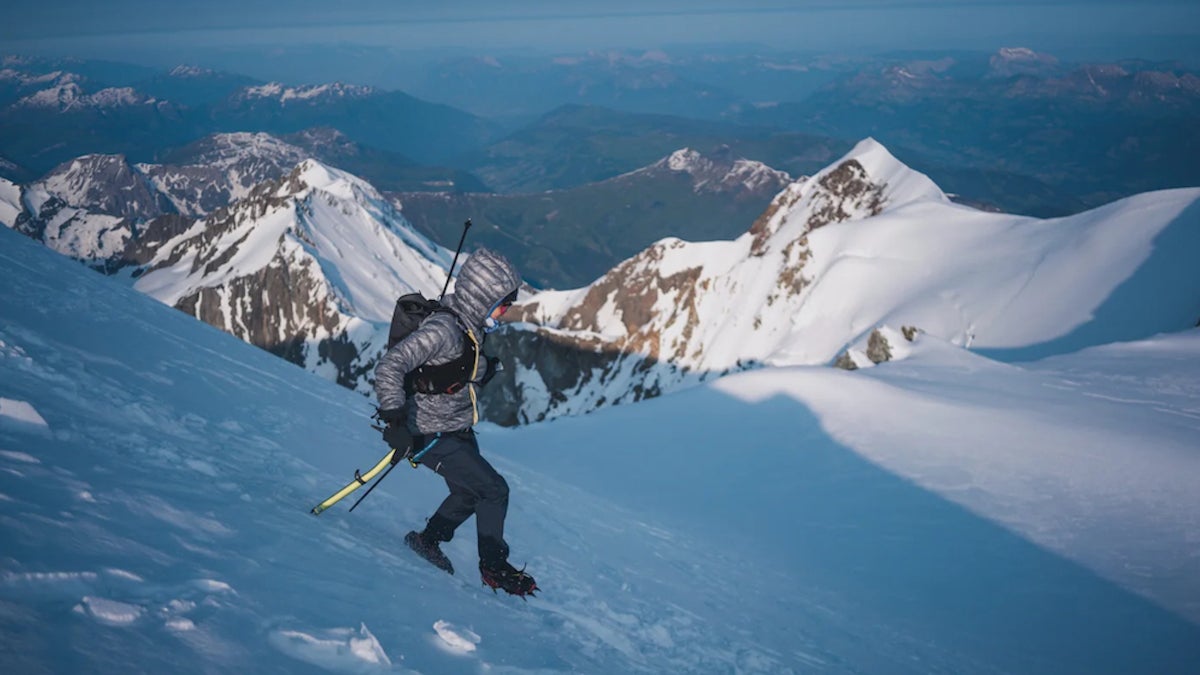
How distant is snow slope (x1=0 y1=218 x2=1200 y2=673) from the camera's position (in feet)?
15.0

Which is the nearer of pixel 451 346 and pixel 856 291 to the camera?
pixel 451 346

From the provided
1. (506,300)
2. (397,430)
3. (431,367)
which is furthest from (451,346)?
(397,430)

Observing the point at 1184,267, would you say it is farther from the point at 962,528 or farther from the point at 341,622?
the point at 341,622

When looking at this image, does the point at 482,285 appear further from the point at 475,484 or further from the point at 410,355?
the point at 475,484

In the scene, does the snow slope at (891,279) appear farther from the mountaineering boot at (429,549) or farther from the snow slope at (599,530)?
the mountaineering boot at (429,549)

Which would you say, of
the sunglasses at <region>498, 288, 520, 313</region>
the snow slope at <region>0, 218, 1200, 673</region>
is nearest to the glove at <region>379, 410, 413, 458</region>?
the snow slope at <region>0, 218, 1200, 673</region>

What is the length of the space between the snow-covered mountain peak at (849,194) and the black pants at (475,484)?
8207 cm

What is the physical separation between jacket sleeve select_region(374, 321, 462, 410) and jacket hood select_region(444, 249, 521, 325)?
0.35 m

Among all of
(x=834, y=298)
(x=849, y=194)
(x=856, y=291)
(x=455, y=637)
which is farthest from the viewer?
(x=849, y=194)

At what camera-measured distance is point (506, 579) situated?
7.03 metres

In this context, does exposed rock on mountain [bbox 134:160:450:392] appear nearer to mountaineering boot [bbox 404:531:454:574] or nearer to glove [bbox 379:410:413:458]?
mountaineering boot [bbox 404:531:454:574]

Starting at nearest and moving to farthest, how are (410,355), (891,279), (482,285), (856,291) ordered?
(410,355)
(482,285)
(891,279)
(856,291)

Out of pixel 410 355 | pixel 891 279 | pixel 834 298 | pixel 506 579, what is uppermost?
pixel 410 355

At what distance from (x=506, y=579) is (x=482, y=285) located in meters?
3.16
